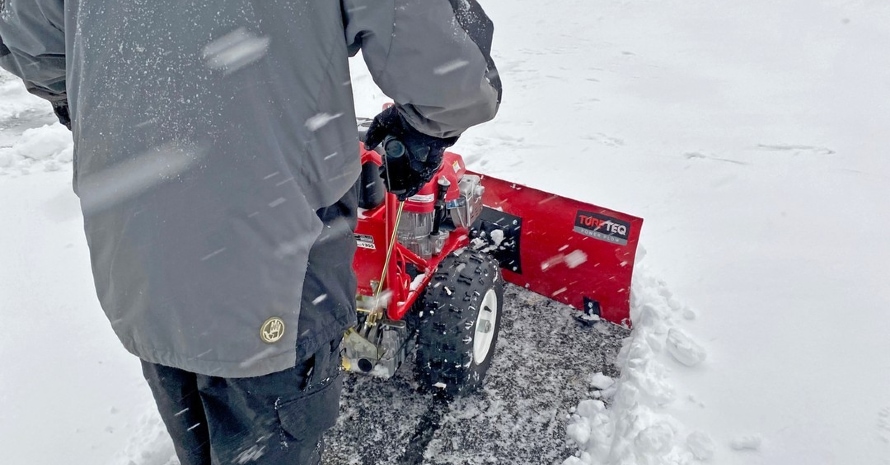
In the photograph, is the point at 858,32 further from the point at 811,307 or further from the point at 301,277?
the point at 301,277

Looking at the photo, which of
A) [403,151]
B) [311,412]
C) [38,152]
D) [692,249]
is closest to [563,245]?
[692,249]

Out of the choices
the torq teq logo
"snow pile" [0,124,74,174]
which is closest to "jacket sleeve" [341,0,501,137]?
the torq teq logo

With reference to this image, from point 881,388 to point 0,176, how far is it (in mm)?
5445

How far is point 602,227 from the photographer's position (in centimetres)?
323

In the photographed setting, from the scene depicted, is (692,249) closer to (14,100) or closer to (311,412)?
(311,412)

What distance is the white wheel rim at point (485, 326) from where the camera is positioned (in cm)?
→ 294

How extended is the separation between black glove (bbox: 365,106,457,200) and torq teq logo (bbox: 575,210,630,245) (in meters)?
1.46

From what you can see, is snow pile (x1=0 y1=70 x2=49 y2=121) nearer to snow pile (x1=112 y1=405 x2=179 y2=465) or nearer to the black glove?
snow pile (x1=112 y1=405 x2=179 y2=465)

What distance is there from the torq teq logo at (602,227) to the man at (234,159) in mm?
1908

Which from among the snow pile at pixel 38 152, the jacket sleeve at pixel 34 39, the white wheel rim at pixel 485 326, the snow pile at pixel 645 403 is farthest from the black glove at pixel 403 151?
the snow pile at pixel 38 152

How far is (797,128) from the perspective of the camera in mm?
5180

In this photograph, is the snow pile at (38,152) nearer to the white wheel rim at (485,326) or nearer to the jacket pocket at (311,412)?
the white wheel rim at (485,326)

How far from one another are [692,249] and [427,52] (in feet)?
9.63

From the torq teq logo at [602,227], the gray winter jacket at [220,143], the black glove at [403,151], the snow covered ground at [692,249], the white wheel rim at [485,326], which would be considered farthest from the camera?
the torq teq logo at [602,227]
